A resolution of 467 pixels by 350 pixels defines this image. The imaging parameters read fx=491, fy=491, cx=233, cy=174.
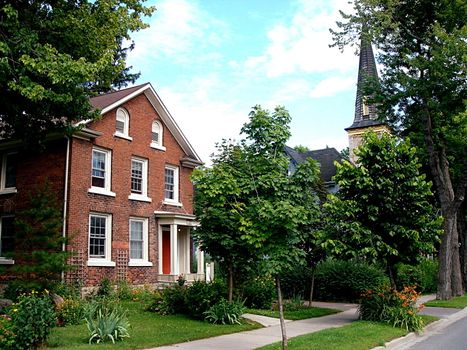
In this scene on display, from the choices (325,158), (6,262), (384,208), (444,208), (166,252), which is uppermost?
(325,158)

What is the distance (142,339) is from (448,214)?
17542 mm

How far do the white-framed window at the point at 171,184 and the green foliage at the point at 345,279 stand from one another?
7973 millimetres

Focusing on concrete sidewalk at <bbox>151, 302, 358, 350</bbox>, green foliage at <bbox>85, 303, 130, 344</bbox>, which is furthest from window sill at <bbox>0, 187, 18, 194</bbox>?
concrete sidewalk at <bbox>151, 302, 358, 350</bbox>

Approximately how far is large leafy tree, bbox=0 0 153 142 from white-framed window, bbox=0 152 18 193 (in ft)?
17.7

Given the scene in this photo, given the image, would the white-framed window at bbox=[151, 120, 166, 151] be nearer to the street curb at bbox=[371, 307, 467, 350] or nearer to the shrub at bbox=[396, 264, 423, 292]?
the street curb at bbox=[371, 307, 467, 350]

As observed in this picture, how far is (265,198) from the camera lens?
1005cm

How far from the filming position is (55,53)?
1358cm

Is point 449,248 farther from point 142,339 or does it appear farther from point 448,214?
point 142,339

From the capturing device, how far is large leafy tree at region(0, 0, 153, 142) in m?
13.1

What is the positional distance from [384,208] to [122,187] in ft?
38.4

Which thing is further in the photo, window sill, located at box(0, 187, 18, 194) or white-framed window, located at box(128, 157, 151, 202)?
white-framed window, located at box(128, 157, 151, 202)

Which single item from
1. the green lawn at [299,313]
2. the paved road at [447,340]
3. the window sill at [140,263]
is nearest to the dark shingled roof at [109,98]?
the window sill at [140,263]

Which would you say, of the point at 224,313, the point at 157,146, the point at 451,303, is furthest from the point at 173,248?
the point at 451,303

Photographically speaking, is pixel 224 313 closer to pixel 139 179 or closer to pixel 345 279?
pixel 345 279
